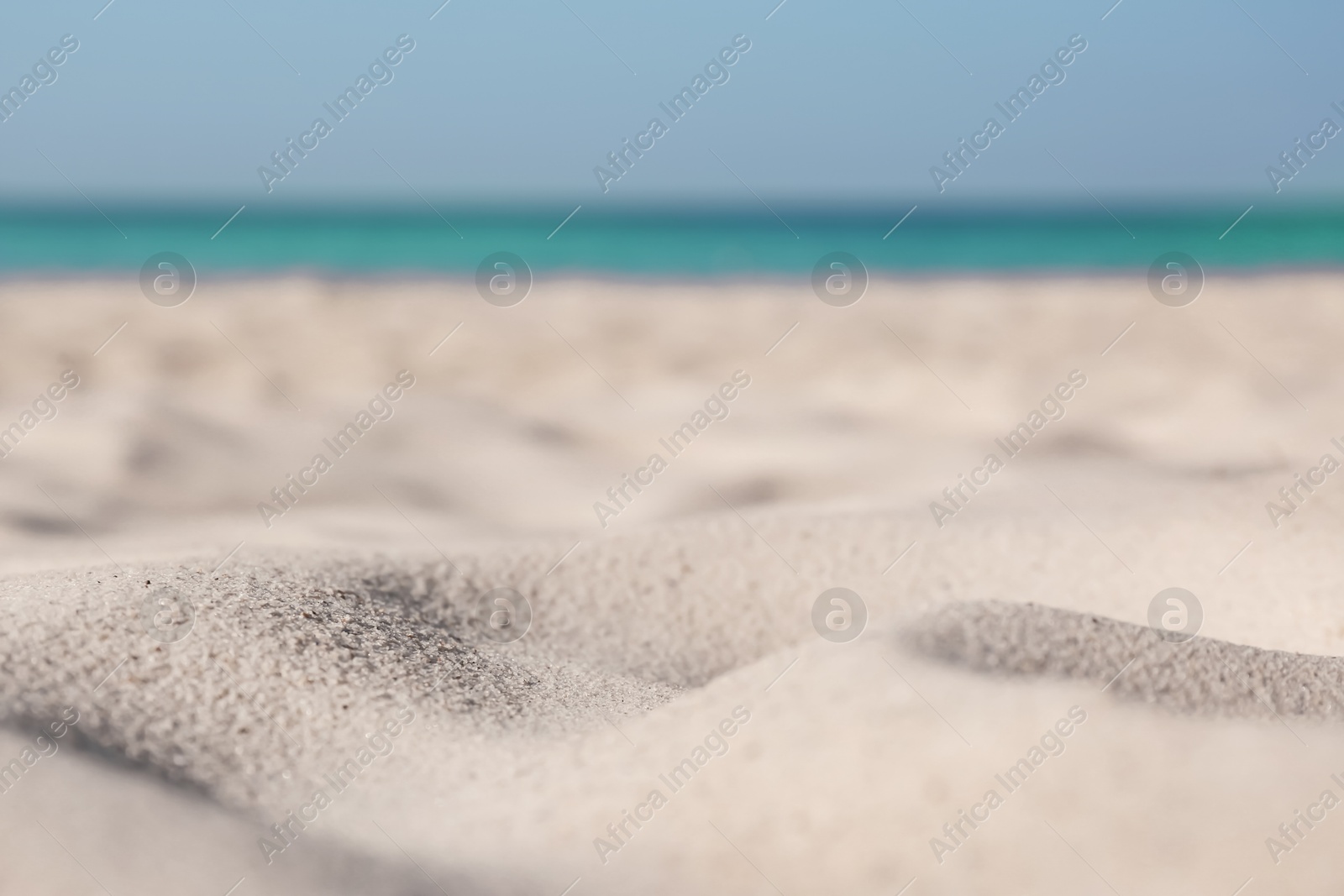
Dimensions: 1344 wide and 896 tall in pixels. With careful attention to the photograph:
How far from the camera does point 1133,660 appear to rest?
2.37m

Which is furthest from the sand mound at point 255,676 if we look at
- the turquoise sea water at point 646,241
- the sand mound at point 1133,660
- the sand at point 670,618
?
the turquoise sea water at point 646,241

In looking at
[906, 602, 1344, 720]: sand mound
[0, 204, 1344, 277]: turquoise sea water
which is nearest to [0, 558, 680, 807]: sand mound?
[906, 602, 1344, 720]: sand mound

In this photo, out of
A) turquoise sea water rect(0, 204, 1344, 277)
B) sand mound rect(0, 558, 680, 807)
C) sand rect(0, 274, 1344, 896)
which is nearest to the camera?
sand rect(0, 274, 1344, 896)

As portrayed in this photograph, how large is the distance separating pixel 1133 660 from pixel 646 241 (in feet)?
86.7

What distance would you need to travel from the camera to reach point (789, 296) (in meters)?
10.2

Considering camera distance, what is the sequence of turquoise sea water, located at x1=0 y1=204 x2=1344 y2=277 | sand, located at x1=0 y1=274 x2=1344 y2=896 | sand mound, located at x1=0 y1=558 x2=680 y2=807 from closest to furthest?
1. sand, located at x1=0 y1=274 x2=1344 y2=896
2. sand mound, located at x1=0 y1=558 x2=680 y2=807
3. turquoise sea water, located at x1=0 y1=204 x2=1344 y2=277

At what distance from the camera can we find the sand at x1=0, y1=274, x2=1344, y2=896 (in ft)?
6.45

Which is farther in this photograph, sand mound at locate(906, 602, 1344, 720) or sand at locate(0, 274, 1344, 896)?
sand mound at locate(906, 602, 1344, 720)

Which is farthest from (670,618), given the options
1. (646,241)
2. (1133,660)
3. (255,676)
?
(646,241)

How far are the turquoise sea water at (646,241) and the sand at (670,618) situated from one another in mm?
7176

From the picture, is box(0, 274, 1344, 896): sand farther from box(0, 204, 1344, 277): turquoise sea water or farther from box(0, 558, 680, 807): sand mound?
box(0, 204, 1344, 277): turquoise sea water

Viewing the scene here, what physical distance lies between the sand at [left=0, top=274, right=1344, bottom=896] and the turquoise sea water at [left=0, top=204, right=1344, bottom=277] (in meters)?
7.18

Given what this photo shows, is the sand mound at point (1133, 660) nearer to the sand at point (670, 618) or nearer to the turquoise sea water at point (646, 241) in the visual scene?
the sand at point (670, 618)

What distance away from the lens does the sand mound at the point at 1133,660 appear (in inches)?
89.5
